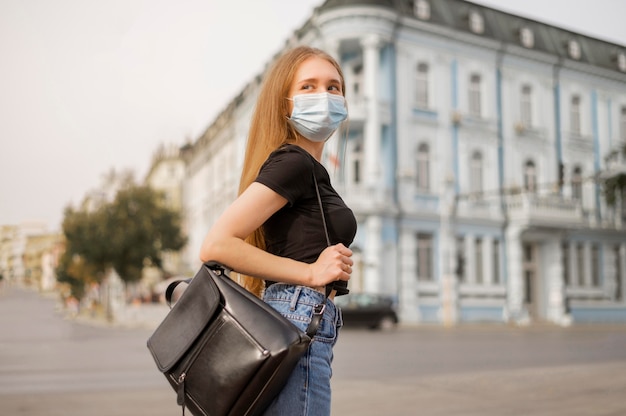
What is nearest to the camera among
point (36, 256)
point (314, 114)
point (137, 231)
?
point (314, 114)

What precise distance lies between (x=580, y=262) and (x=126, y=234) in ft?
82.3

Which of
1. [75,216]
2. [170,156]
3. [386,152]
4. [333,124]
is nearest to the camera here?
[333,124]

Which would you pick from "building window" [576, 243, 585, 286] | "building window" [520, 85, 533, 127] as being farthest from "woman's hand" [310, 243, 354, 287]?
"building window" [576, 243, 585, 286]

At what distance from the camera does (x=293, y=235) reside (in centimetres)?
232

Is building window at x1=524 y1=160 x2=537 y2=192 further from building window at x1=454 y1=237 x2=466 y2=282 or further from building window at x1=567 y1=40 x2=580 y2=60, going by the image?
building window at x1=567 y1=40 x2=580 y2=60

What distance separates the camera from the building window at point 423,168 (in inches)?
1291

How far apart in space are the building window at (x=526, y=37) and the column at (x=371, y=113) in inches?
368

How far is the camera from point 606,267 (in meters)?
38.2

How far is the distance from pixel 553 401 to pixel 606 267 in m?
32.9

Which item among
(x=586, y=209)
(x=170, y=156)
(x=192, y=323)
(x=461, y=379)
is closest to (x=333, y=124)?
(x=192, y=323)

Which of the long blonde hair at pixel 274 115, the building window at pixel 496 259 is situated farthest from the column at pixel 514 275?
the long blonde hair at pixel 274 115

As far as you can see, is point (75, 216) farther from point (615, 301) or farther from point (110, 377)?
point (110, 377)

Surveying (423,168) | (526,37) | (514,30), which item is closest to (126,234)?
(423,168)

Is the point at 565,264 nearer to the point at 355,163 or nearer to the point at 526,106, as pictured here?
the point at 526,106
